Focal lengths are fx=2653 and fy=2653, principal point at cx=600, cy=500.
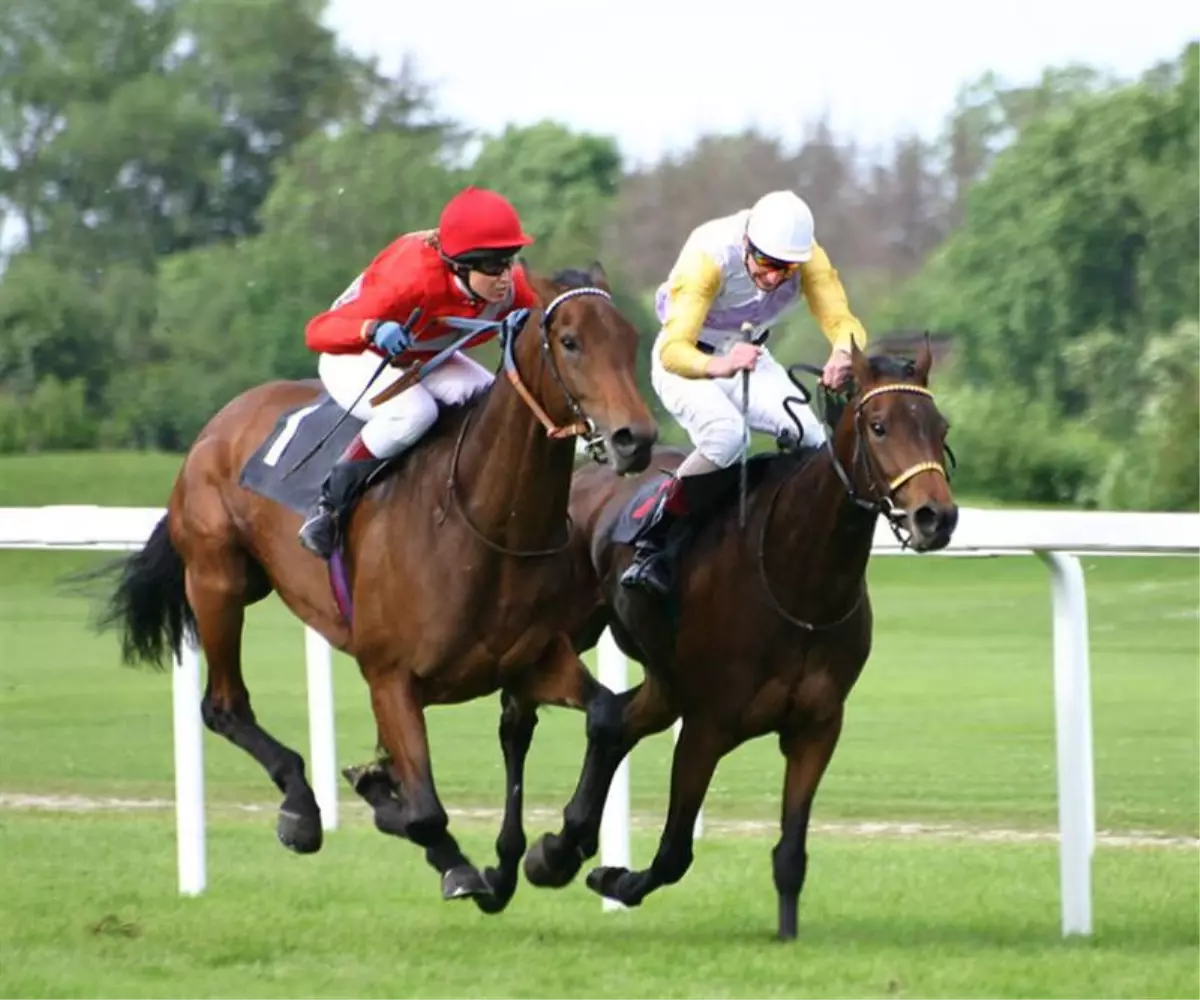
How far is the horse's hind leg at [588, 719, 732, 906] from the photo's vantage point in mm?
6965

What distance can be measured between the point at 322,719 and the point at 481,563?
8.38ft

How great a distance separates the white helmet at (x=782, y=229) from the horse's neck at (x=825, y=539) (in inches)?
20.7

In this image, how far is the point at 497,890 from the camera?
22.9ft

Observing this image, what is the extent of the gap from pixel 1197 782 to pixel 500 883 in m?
5.07

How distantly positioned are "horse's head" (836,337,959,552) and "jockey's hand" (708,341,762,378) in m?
0.27

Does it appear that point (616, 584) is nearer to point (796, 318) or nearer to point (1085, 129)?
point (796, 318)

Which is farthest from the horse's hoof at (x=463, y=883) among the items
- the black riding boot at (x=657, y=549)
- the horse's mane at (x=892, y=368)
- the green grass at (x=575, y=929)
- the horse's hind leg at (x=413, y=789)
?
the horse's mane at (x=892, y=368)

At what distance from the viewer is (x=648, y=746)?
13305 millimetres

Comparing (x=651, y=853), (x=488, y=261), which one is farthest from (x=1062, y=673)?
(x=651, y=853)

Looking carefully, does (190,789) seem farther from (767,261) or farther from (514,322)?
(767,261)

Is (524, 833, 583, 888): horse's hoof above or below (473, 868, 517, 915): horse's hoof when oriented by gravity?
above

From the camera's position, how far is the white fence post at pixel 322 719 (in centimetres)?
885

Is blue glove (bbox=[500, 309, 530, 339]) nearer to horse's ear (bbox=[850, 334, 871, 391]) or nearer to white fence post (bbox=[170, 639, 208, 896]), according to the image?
horse's ear (bbox=[850, 334, 871, 391])

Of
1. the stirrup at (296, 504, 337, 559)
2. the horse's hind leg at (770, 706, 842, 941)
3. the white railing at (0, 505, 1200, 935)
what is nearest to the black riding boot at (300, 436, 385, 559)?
the stirrup at (296, 504, 337, 559)
